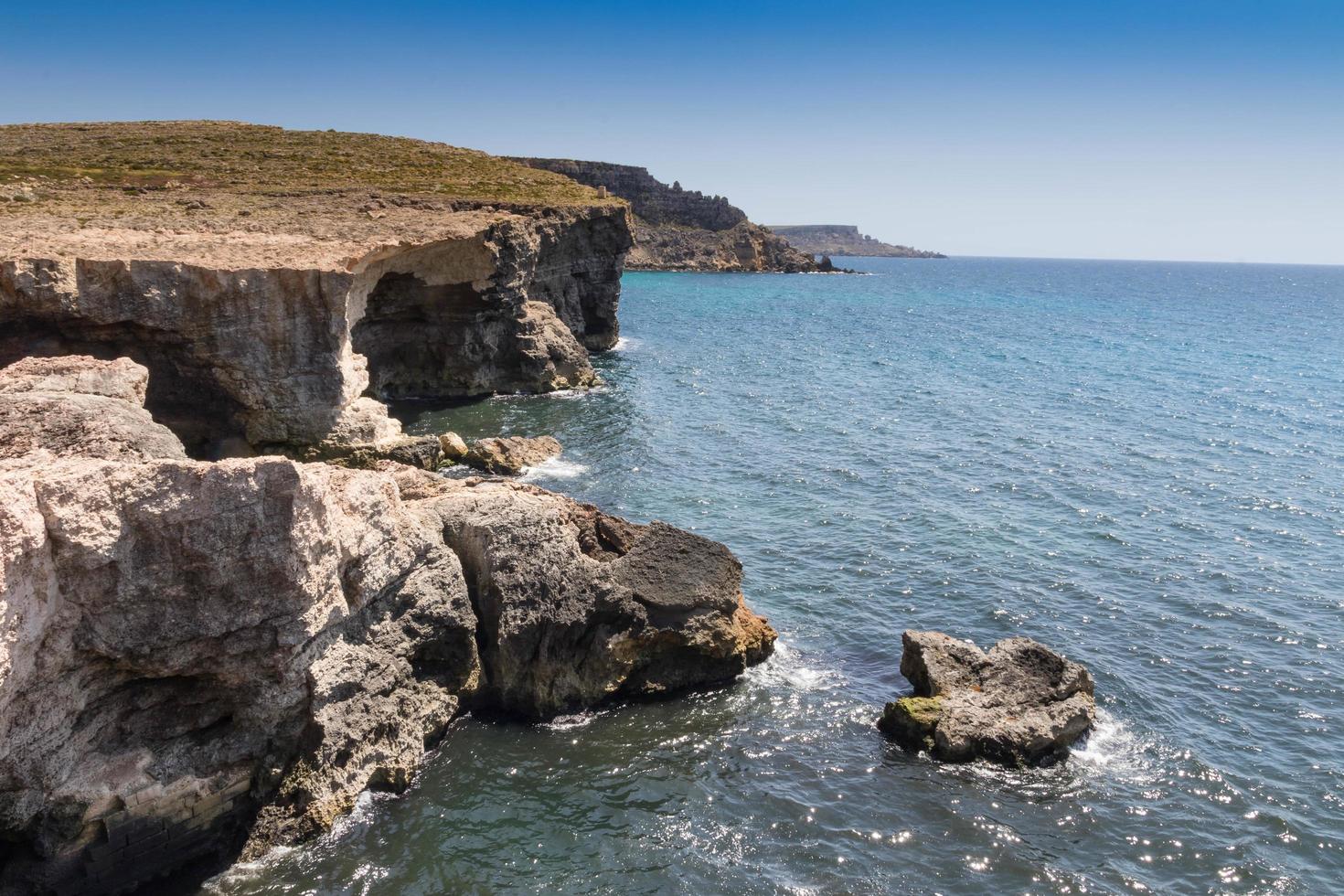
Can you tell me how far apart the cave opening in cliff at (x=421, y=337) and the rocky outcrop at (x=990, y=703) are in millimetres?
32939

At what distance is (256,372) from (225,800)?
62.7ft

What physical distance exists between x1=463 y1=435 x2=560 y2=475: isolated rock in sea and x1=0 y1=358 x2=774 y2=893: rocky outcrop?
14.7 metres

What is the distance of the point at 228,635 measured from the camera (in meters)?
14.4

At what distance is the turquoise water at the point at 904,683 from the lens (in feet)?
51.2

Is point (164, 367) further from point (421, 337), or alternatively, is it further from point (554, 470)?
point (421, 337)

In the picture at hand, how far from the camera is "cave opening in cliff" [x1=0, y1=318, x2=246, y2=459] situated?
Result: 88.0 ft

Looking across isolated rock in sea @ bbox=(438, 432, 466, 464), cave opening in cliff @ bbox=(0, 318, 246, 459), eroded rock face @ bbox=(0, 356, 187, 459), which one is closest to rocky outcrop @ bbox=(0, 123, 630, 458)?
cave opening in cliff @ bbox=(0, 318, 246, 459)

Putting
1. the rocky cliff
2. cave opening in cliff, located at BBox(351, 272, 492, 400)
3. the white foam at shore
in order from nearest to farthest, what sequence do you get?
the rocky cliff, the white foam at shore, cave opening in cliff, located at BBox(351, 272, 492, 400)

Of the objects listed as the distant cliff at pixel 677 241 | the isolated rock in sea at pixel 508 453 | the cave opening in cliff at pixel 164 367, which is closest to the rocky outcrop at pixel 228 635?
the cave opening in cliff at pixel 164 367

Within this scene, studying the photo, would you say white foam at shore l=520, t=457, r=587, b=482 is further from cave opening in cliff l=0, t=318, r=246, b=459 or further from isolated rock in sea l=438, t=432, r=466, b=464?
cave opening in cliff l=0, t=318, r=246, b=459

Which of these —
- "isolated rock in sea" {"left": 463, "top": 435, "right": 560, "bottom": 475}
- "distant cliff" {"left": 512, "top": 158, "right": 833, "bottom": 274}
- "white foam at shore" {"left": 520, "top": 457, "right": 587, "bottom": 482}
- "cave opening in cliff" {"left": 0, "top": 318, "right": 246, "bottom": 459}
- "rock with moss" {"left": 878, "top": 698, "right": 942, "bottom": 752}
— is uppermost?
"distant cliff" {"left": 512, "top": 158, "right": 833, "bottom": 274}

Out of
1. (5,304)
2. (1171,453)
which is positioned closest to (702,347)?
(1171,453)

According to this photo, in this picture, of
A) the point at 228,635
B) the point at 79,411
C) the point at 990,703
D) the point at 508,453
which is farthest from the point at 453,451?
the point at 990,703

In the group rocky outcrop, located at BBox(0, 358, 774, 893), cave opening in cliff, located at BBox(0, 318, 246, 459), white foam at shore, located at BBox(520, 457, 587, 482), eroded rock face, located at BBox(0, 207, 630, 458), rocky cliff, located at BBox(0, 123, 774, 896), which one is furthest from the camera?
white foam at shore, located at BBox(520, 457, 587, 482)
